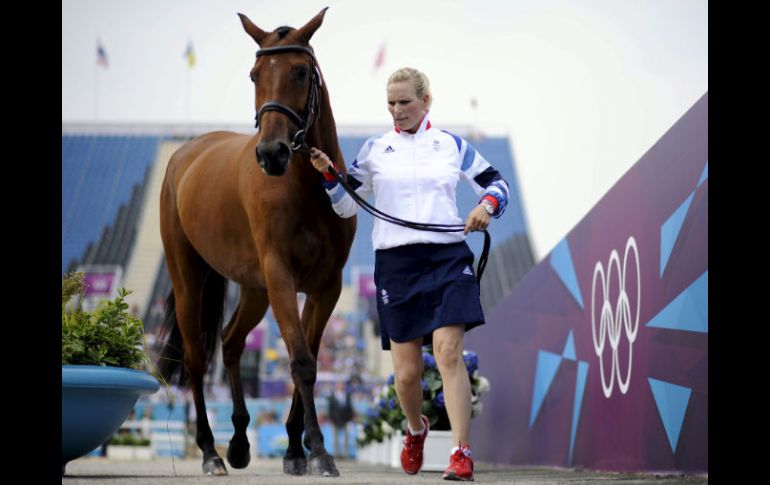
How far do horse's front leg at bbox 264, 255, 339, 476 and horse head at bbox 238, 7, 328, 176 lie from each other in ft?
1.93

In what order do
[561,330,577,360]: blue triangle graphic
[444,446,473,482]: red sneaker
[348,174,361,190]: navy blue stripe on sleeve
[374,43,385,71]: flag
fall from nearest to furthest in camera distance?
[444,446,473,482]: red sneaker → [348,174,361,190]: navy blue stripe on sleeve → [561,330,577,360]: blue triangle graphic → [374,43,385,71]: flag

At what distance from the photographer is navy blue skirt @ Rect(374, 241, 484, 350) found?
3740 millimetres

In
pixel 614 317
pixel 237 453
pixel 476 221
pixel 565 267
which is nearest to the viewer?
pixel 476 221

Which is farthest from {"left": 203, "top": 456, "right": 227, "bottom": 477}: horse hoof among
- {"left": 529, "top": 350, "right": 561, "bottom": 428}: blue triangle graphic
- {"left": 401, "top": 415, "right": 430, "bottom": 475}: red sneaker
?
{"left": 529, "top": 350, "right": 561, "bottom": 428}: blue triangle graphic

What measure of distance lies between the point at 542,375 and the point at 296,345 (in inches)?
124

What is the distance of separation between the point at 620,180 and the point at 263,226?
187cm

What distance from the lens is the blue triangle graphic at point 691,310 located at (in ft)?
12.3

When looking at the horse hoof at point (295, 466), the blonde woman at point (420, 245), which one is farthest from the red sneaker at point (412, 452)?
the horse hoof at point (295, 466)

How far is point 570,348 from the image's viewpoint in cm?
612

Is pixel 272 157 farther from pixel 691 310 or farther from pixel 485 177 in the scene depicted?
pixel 691 310

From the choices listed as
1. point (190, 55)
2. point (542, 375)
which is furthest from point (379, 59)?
point (542, 375)

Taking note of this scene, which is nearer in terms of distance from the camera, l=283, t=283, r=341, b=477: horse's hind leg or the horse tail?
l=283, t=283, r=341, b=477: horse's hind leg

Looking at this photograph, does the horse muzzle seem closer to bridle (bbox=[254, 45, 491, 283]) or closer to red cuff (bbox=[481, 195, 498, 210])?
bridle (bbox=[254, 45, 491, 283])
